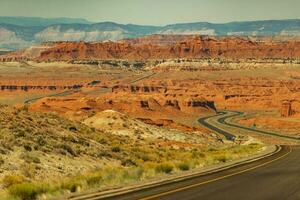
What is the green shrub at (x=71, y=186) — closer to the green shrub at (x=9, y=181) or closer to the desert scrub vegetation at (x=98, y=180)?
the desert scrub vegetation at (x=98, y=180)

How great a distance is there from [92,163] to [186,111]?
120m

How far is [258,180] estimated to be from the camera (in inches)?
892

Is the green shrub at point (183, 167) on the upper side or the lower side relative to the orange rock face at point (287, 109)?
upper

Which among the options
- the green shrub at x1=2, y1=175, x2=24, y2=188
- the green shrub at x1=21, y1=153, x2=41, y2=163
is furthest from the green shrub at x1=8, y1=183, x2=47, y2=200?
the green shrub at x1=21, y1=153, x2=41, y2=163

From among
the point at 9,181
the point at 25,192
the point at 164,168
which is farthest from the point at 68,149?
the point at 25,192

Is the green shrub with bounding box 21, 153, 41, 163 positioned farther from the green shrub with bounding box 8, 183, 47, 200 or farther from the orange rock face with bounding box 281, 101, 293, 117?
the orange rock face with bounding box 281, 101, 293, 117

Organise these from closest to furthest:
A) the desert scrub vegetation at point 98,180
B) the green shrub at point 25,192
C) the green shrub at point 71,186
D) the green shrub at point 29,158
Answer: the green shrub at point 25,192 → the desert scrub vegetation at point 98,180 → the green shrub at point 71,186 → the green shrub at point 29,158

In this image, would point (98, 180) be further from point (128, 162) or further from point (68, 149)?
point (128, 162)

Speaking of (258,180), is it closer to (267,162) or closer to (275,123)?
(267,162)

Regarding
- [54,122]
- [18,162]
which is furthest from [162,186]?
[54,122]

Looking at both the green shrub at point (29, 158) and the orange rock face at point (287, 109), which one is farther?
the orange rock face at point (287, 109)

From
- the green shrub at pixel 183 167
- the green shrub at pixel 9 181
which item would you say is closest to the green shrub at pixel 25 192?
the green shrub at pixel 9 181

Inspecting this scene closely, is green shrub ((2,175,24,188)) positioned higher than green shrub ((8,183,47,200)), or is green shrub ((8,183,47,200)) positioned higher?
green shrub ((8,183,47,200))

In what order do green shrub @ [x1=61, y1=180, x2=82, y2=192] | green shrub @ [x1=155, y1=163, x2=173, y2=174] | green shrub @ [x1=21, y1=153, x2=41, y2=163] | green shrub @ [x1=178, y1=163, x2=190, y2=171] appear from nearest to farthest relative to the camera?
green shrub @ [x1=61, y1=180, x2=82, y2=192]
green shrub @ [x1=155, y1=163, x2=173, y2=174]
green shrub @ [x1=21, y1=153, x2=41, y2=163]
green shrub @ [x1=178, y1=163, x2=190, y2=171]
